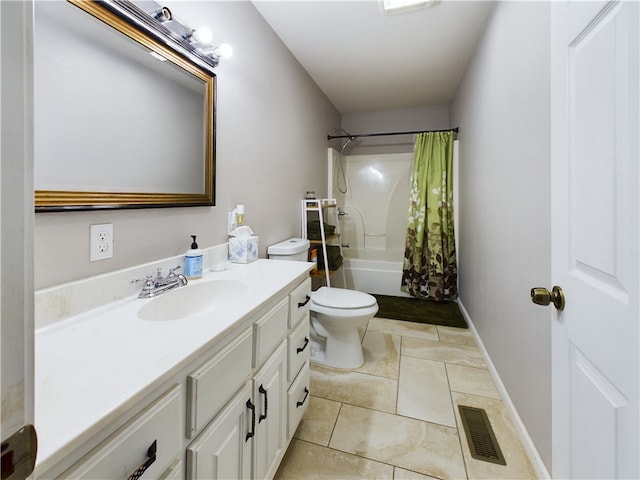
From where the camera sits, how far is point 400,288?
11.5 feet

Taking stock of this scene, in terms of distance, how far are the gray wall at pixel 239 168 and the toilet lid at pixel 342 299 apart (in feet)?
1.72

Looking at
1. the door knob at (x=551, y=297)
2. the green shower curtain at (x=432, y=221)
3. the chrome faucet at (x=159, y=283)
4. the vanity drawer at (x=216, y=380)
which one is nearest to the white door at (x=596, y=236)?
the door knob at (x=551, y=297)

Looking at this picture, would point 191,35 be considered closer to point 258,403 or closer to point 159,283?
point 159,283

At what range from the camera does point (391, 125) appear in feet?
12.8

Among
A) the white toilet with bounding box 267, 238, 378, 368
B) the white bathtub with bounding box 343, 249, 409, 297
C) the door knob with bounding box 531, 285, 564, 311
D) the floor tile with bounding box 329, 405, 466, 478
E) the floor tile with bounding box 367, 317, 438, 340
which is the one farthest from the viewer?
the white bathtub with bounding box 343, 249, 409, 297

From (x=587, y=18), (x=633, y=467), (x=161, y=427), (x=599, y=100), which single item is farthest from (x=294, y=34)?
(x=633, y=467)

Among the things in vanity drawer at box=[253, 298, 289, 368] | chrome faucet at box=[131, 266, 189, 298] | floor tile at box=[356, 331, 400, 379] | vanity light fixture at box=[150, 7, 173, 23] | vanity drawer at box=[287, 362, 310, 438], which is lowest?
floor tile at box=[356, 331, 400, 379]

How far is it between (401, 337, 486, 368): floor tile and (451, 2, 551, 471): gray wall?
5.6 inches

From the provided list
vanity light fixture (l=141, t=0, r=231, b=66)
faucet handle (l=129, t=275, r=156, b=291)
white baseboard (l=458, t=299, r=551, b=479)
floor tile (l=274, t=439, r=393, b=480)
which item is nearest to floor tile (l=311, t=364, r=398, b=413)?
floor tile (l=274, t=439, r=393, b=480)

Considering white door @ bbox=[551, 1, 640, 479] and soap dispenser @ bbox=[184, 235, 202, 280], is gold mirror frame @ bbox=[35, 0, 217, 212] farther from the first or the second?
white door @ bbox=[551, 1, 640, 479]

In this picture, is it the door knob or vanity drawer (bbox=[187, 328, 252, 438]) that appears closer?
vanity drawer (bbox=[187, 328, 252, 438])

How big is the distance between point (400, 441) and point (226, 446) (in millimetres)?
967

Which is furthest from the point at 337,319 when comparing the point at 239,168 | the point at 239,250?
Answer: the point at 239,168

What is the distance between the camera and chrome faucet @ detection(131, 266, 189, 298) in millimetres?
1059
